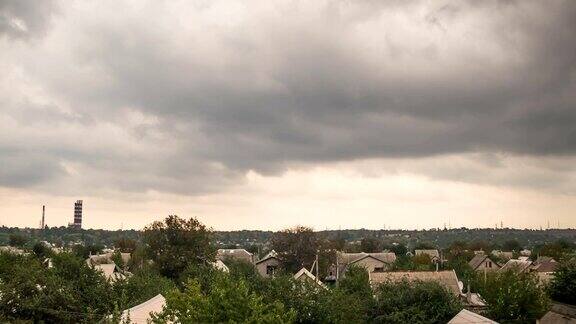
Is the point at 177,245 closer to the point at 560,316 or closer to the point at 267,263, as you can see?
the point at 267,263

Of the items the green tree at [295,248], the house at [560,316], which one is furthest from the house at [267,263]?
the house at [560,316]

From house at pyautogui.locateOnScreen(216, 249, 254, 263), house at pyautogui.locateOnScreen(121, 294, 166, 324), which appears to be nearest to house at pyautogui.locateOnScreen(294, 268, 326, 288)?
house at pyautogui.locateOnScreen(121, 294, 166, 324)

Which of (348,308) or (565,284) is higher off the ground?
(565,284)

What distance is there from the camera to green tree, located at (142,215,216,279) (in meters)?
70.2

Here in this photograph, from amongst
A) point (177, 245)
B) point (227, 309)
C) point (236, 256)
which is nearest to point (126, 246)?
point (236, 256)

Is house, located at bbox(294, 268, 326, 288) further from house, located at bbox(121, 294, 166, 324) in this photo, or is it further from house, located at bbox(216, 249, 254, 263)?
house, located at bbox(216, 249, 254, 263)

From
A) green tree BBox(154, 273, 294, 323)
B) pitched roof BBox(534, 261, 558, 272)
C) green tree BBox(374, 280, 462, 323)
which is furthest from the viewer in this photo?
pitched roof BBox(534, 261, 558, 272)

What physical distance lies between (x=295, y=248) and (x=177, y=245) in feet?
101

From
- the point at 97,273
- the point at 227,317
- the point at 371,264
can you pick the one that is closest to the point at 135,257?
the point at 371,264

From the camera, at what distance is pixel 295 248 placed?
323 ft

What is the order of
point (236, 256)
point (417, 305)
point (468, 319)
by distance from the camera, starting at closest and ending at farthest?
point (468, 319) → point (417, 305) → point (236, 256)

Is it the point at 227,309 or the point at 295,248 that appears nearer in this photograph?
the point at 227,309

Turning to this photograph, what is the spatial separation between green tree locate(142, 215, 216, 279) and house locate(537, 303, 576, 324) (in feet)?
136

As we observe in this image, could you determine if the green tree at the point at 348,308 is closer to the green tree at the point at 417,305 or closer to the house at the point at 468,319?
the green tree at the point at 417,305
